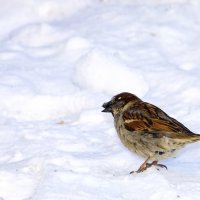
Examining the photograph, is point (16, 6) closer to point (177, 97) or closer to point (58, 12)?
point (58, 12)

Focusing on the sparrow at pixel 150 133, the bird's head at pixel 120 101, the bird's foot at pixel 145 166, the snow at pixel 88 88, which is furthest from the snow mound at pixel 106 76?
the bird's foot at pixel 145 166

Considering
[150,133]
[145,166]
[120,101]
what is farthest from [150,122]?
[120,101]

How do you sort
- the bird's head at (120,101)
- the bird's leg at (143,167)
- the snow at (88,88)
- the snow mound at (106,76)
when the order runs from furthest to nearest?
the snow mound at (106,76) < the bird's head at (120,101) < the bird's leg at (143,167) < the snow at (88,88)

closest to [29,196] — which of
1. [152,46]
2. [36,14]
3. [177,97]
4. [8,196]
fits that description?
[8,196]

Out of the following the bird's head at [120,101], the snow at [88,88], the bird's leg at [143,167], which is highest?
the bird's head at [120,101]

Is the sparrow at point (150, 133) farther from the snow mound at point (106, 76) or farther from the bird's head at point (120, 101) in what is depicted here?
the snow mound at point (106, 76)
